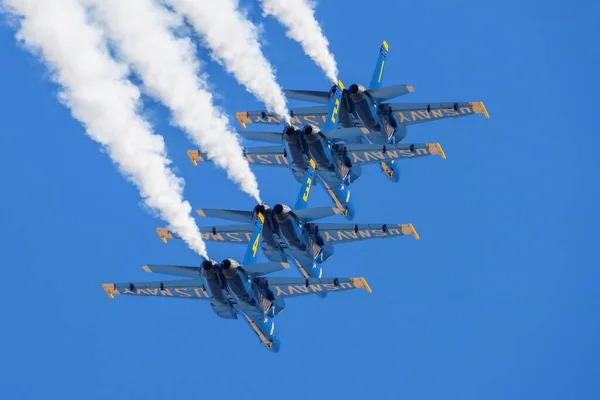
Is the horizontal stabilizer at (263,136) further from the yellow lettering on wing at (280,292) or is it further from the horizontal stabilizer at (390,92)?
the yellow lettering on wing at (280,292)

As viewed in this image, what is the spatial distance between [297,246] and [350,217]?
4.05 meters

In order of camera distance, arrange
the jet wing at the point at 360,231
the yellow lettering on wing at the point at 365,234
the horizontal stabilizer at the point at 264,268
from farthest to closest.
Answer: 1. the yellow lettering on wing at the point at 365,234
2. the jet wing at the point at 360,231
3. the horizontal stabilizer at the point at 264,268

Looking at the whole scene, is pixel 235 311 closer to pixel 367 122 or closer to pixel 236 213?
pixel 236 213

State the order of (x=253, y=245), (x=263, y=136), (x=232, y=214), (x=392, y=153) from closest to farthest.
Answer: (x=253, y=245)
(x=232, y=214)
(x=263, y=136)
(x=392, y=153)

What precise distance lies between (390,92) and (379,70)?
6814mm

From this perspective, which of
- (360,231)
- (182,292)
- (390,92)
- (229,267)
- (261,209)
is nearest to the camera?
(229,267)

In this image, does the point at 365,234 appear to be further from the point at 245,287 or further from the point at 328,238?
the point at 245,287

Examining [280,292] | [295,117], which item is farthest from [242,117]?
[280,292]

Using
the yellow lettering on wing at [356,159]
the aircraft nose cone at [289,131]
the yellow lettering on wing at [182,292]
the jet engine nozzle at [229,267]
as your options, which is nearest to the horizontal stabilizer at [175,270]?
the jet engine nozzle at [229,267]

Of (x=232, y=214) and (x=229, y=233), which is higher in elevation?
(x=229, y=233)

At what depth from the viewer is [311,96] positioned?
56.2 m

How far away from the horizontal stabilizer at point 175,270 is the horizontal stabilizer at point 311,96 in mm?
8765

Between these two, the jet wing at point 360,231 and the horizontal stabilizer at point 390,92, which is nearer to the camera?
the horizontal stabilizer at point 390,92

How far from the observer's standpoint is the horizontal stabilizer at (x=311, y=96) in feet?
183
